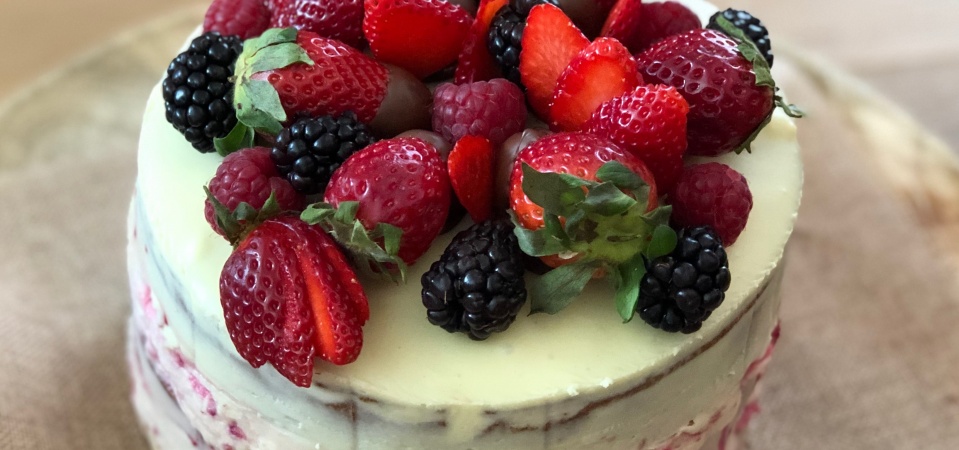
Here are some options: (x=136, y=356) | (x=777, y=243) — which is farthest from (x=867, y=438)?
(x=136, y=356)

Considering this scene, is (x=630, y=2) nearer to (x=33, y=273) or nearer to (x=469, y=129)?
(x=469, y=129)

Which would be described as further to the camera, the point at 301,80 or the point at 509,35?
the point at 509,35

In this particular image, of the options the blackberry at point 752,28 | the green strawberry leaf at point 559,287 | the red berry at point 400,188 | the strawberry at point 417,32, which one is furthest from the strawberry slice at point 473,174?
the blackberry at point 752,28

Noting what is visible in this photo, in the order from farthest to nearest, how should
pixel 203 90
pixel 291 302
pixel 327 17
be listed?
pixel 327 17 < pixel 203 90 < pixel 291 302

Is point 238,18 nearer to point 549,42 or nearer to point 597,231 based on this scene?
point 549,42

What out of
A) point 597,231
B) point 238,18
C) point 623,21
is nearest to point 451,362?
point 597,231

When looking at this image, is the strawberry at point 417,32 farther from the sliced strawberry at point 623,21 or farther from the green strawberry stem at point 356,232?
the green strawberry stem at point 356,232
